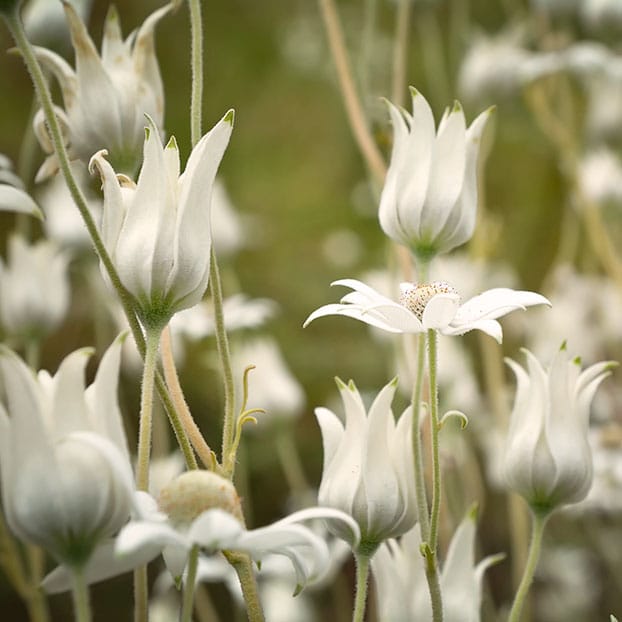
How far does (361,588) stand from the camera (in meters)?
0.26

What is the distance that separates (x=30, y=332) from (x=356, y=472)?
250 millimetres

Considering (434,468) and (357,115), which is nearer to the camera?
(434,468)

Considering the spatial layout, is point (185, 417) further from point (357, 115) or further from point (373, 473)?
point (357, 115)

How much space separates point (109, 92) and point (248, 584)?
15 cm

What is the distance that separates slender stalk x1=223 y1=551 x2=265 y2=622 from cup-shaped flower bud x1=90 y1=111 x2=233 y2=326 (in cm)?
6

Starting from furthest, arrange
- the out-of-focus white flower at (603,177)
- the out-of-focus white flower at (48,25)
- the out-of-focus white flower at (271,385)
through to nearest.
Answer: the out-of-focus white flower at (603,177), the out-of-focus white flower at (271,385), the out-of-focus white flower at (48,25)

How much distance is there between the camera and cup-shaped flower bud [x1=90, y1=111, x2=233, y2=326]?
0.78ft

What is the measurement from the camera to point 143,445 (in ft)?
0.77

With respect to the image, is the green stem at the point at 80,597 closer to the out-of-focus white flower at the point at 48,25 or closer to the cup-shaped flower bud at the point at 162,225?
the cup-shaped flower bud at the point at 162,225

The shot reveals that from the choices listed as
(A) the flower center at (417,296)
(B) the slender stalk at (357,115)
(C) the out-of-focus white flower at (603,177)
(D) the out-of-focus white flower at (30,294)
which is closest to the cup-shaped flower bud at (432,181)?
(A) the flower center at (417,296)

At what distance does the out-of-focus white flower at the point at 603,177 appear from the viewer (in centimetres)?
72

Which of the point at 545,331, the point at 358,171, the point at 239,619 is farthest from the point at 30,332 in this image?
the point at 358,171

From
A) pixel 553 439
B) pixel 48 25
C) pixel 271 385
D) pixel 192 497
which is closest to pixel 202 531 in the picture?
pixel 192 497

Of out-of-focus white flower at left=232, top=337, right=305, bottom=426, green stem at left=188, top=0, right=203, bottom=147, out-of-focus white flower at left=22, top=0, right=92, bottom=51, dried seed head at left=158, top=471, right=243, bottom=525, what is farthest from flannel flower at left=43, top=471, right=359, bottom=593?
out-of-focus white flower at left=232, top=337, right=305, bottom=426
